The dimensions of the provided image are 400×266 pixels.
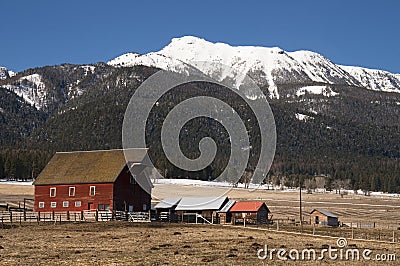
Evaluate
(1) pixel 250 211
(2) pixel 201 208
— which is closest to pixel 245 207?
(1) pixel 250 211

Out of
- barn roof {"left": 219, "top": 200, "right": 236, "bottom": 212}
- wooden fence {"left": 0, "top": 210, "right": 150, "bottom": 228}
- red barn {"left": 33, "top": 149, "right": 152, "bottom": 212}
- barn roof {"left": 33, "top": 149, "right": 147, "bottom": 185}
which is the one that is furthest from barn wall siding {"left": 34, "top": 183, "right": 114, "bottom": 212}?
barn roof {"left": 219, "top": 200, "right": 236, "bottom": 212}

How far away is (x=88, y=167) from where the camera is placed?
76.2 meters

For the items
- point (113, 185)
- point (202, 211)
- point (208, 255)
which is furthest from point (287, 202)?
point (208, 255)

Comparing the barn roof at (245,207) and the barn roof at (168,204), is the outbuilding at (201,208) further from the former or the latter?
the barn roof at (245,207)

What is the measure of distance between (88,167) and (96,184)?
352 centimetres

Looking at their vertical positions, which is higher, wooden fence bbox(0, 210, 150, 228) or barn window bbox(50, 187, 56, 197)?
barn window bbox(50, 187, 56, 197)

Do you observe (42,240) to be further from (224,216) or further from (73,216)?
(224,216)

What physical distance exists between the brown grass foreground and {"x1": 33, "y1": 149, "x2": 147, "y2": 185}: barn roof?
920 inches

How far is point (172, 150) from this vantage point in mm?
134875

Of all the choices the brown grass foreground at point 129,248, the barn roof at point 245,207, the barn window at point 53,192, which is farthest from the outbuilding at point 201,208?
the brown grass foreground at point 129,248

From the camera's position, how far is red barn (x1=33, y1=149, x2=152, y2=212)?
73000mm

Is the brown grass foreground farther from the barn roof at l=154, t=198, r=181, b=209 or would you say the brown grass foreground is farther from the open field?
the open field

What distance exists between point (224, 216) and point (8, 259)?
173ft

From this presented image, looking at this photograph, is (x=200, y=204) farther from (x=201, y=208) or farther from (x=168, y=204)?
(x=168, y=204)
